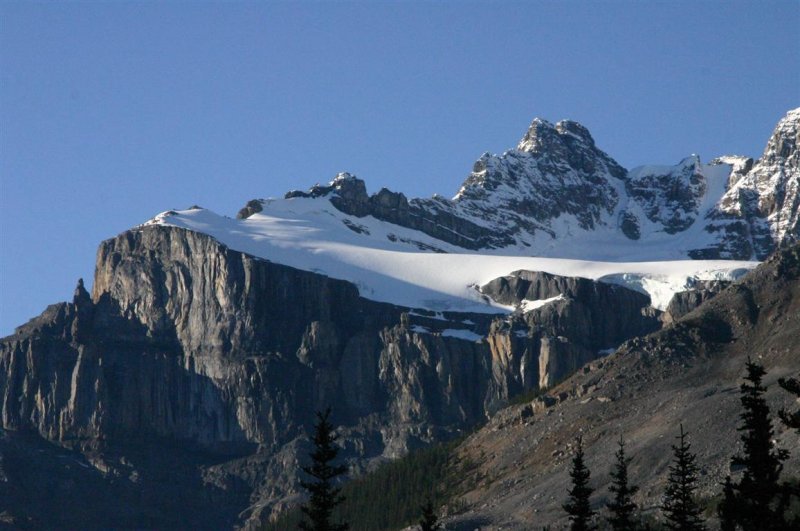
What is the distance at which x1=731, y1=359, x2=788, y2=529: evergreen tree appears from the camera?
81.1 meters

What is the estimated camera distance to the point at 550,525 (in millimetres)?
192000

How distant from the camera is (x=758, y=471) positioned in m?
84.4

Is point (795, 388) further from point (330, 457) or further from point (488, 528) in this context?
point (488, 528)

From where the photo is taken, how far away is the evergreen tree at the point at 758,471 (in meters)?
81.1

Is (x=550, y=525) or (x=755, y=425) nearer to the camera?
(x=755, y=425)

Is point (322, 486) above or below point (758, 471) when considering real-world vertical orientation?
below

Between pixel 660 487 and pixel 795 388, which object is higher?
pixel 795 388

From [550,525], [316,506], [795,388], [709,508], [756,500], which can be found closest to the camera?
[795,388]

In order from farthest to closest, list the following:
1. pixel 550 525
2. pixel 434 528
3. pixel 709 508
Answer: pixel 550 525 → pixel 709 508 → pixel 434 528

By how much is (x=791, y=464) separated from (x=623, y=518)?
261 feet

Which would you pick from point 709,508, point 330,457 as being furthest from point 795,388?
point 709,508

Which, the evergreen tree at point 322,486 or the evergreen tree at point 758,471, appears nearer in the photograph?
the evergreen tree at point 758,471

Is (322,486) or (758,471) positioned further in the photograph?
(322,486)

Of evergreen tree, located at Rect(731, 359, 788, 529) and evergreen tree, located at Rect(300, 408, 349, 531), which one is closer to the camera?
evergreen tree, located at Rect(731, 359, 788, 529)
